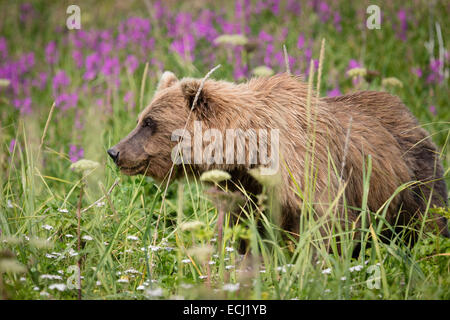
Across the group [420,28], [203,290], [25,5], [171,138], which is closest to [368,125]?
[171,138]

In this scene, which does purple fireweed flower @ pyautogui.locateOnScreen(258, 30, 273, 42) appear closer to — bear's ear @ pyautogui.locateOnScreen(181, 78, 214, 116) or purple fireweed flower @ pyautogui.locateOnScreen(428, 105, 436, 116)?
purple fireweed flower @ pyautogui.locateOnScreen(428, 105, 436, 116)

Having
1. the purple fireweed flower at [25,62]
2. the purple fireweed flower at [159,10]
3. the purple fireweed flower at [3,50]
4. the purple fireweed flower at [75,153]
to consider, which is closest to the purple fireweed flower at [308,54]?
the purple fireweed flower at [159,10]

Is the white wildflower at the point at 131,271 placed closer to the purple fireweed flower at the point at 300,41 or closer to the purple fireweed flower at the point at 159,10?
the purple fireweed flower at the point at 300,41

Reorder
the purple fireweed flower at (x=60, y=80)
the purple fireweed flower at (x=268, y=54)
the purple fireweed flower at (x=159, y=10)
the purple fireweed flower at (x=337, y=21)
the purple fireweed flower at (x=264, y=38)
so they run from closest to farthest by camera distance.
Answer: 1. the purple fireweed flower at (x=268, y=54)
2. the purple fireweed flower at (x=60, y=80)
3. the purple fireweed flower at (x=264, y=38)
4. the purple fireweed flower at (x=337, y=21)
5. the purple fireweed flower at (x=159, y=10)

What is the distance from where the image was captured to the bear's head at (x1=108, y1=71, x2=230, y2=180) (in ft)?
13.4

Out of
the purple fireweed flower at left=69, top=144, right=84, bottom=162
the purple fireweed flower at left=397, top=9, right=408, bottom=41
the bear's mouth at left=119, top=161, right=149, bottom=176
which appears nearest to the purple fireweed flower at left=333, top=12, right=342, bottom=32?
the purple fireweed flower at left=397, top=9, right=408, bottom=41

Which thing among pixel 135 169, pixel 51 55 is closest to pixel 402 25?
pixel 51 55

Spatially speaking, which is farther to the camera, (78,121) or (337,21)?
(337,21)

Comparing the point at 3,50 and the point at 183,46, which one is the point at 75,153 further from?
the point at 3,50

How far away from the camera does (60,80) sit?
741 cm

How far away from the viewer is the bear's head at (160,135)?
409 centimetres

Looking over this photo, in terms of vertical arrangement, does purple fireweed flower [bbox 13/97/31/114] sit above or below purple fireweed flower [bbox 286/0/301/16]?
below

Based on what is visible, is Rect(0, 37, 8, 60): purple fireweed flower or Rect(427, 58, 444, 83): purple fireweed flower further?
Rect(0, 37, 8, 60): purple fireweed flower

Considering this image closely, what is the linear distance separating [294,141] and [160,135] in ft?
3.37
